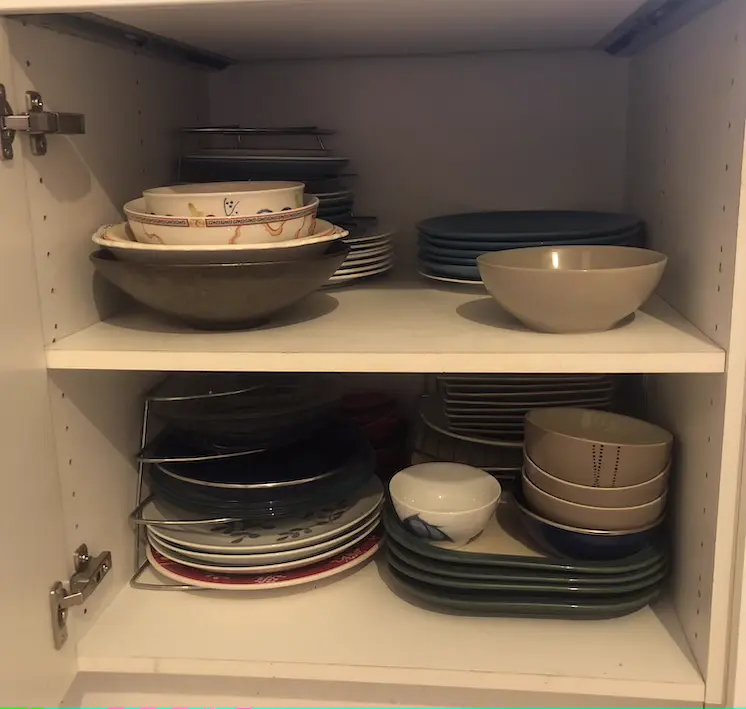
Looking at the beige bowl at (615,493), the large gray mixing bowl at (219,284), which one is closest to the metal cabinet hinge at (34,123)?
the large gray mixing bowl at (219,284)

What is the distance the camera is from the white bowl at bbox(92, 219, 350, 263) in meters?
0.77

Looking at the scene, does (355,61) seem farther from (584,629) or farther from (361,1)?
(584,629)

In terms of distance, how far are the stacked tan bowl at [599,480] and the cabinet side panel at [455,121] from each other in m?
0.43

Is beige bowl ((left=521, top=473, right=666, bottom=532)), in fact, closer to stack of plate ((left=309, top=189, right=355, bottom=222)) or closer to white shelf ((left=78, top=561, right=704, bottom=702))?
white shelf ((left=78, top=561, right=704, bottom=702))

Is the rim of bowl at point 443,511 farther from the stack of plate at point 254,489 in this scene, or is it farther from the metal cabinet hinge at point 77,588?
the metal cabinet hinge at point 77,588

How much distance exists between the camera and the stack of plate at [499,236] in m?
0.96

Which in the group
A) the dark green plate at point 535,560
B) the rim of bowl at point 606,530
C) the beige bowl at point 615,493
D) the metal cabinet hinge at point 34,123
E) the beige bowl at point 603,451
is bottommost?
the dark green plate at point 535,560

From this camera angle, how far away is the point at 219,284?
0.77 metres

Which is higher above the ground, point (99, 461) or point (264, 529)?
point (99, 461)

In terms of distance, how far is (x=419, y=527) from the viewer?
896 millimetres

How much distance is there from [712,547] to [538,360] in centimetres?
24

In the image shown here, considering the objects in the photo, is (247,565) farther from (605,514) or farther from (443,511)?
(605,514)

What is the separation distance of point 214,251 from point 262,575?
386 millimetres

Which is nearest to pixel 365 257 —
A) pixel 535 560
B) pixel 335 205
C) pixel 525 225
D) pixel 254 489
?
pixel 335 205
